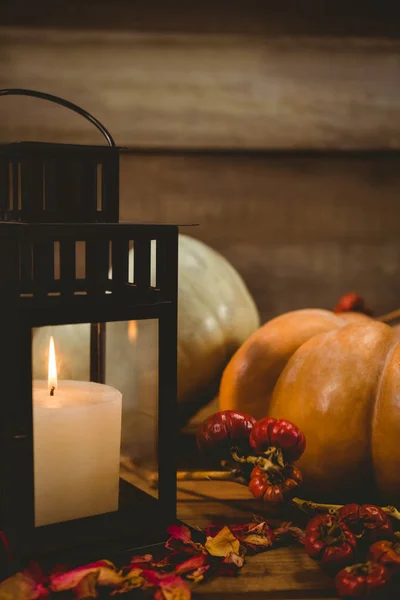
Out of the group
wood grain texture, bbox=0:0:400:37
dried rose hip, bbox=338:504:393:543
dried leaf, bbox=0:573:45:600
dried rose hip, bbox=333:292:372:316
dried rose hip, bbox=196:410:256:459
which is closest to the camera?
dried leaf, bbox=0:573:45:600

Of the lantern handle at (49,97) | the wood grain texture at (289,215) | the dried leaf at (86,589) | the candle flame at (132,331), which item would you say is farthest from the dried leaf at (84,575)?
the wood grain texture at (289,215)

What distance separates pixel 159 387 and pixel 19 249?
186 mm

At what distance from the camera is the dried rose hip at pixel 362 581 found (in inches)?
25.1

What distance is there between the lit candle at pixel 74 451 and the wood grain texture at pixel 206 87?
0.74 metres

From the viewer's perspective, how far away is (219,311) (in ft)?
3.67

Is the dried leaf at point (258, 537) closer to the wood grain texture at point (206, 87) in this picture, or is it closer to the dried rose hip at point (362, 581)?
the dried rose hip at point (362, 581)

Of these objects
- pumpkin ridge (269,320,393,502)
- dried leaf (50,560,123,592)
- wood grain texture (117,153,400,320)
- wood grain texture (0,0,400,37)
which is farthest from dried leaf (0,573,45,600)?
wood grain texture (0,0,400,37)

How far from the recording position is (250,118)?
4.60ft

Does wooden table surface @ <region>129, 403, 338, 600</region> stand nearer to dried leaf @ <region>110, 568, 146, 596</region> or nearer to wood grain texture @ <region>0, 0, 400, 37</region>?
dried leaf @ <region>110, 568, 146, 596</region>

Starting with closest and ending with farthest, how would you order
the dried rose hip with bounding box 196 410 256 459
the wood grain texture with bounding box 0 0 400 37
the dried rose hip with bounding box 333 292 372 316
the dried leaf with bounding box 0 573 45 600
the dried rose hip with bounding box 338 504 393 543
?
the dried leaf with bounding box 0 573 45 600 → the dried rose hip with bounding box 338 504 393 543 → the dried rose hip with bounding box 196 410 256 459 → the dried rose hip with bounding box 333 292 372 316 → the wood grain texture with bounding box 0 0 400 37

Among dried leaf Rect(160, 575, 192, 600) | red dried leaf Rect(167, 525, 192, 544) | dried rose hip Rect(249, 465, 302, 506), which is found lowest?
dried leaf Rect(160, 575, 192, 600)

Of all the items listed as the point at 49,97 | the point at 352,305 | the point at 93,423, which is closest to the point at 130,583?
the point at 93,423

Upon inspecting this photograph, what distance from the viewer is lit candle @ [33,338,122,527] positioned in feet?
2.27

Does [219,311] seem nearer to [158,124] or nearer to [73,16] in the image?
[158,124]
